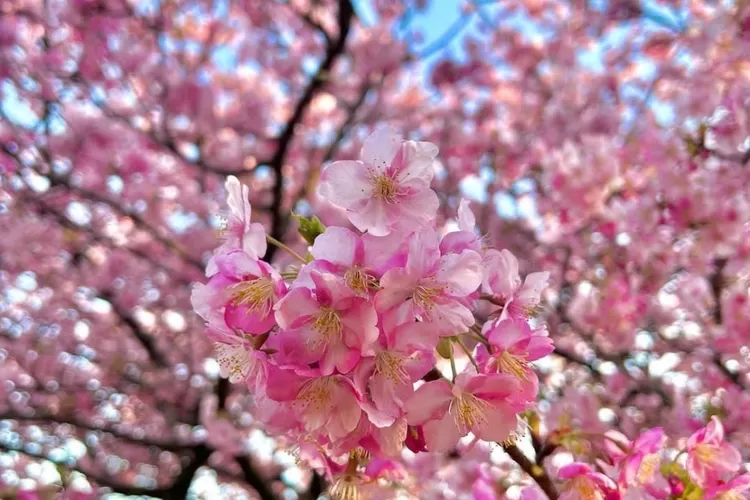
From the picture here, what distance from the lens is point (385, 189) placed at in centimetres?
110

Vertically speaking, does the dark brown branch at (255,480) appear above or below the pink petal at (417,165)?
below

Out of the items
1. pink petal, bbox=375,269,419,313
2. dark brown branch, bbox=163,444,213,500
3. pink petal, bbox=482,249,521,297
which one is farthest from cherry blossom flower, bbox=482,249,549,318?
dark brown branch, bbox=163,444,213,500

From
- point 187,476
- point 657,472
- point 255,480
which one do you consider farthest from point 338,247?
point 187,476

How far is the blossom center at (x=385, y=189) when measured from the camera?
109 centimetres

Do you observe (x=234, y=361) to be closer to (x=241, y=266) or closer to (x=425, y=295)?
(x=241, y=266)

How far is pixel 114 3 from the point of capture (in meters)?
5.25

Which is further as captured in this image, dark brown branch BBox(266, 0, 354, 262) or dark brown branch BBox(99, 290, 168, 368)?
dark brown branch BBox(99, 290, 168, 368)

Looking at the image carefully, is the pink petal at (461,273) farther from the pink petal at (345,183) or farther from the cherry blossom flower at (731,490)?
the cherry blossom flower at (731,490)

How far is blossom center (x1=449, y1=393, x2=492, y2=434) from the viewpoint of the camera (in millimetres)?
1024

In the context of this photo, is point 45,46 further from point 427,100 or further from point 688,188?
point 688,188

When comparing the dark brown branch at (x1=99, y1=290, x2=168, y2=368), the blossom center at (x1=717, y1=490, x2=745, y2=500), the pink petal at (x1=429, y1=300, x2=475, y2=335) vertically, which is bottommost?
the dark brown branch at (x1=99, y1=290, x2=168, y2=368)

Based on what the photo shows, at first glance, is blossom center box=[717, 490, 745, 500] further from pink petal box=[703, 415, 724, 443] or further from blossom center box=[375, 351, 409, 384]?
blossom center box=[375, 351, 409, 384]

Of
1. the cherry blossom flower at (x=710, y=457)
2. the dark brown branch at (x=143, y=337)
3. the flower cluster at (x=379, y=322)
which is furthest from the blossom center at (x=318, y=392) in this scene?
the dark brown branch at (x=143, y=337)

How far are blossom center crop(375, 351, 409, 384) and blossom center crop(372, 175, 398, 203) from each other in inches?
11.3
